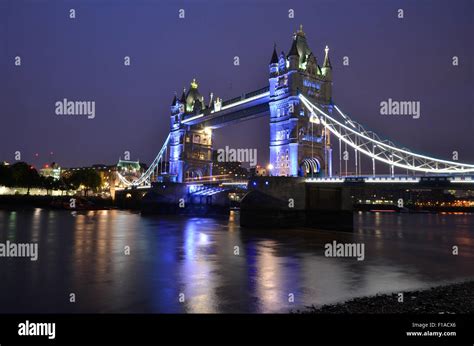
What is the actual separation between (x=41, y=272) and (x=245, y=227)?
2169 centimetres

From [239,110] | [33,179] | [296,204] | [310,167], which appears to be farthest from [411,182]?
[33,179]

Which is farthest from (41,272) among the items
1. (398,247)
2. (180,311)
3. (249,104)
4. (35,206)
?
(35,206)

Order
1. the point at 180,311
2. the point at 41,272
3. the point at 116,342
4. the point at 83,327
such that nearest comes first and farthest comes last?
the point at 116,342 < the point at 83,327 < the point at 180,311 < the point at 41,272

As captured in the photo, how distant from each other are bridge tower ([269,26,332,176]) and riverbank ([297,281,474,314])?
24.6m

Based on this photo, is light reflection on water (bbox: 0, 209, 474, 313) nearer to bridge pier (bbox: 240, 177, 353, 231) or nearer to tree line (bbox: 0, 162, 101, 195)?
bridge pier (bbox: 240, 177, 353, 231)

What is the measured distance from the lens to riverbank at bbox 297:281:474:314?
9484mm

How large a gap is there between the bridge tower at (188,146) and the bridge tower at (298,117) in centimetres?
2396

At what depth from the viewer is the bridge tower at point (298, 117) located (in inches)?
1452

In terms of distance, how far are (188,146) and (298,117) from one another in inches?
1181

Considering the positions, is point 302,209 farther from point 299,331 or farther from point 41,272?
point 299,331

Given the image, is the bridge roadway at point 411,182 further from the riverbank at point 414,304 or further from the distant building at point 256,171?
the riverbank at point 414,304

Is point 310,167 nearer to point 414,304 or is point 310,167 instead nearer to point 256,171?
point 256,171

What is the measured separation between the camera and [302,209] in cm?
3312

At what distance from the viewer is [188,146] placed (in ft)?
210
